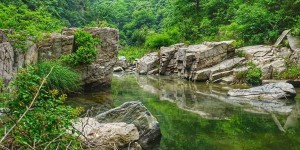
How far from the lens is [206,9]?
33.1 metres

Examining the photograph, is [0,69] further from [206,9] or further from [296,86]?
[206,9]

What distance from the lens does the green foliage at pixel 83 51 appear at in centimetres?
1462

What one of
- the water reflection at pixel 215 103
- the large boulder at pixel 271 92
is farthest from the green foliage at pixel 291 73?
the large boulder at pixel 271 92

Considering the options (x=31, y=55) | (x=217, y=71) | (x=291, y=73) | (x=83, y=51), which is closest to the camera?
(x=31, y=55)

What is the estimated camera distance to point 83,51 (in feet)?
48.6

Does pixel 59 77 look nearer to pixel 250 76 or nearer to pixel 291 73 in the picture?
pixel 250 76

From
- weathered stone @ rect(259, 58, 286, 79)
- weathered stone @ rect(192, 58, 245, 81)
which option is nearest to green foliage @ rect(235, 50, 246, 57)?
weathered stone @ rect(192, 58, 245, 81)

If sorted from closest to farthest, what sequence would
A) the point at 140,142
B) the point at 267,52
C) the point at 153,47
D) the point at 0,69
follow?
the point at 140,142
the point at 0,69
the point at 267,52
the point at 153,47

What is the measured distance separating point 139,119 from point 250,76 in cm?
1063

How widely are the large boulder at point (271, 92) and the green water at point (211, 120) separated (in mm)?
406

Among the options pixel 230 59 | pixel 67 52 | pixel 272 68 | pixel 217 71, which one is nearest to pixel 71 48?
pixel 67 52

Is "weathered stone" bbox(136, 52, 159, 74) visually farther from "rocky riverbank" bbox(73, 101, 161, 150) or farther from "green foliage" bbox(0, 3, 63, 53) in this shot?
"rocky riverbank" bbox(73, 101, 161, 150)

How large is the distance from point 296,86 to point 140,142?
10.6 m

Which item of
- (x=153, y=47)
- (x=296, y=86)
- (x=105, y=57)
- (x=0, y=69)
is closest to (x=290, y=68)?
(x=296, y=86)
